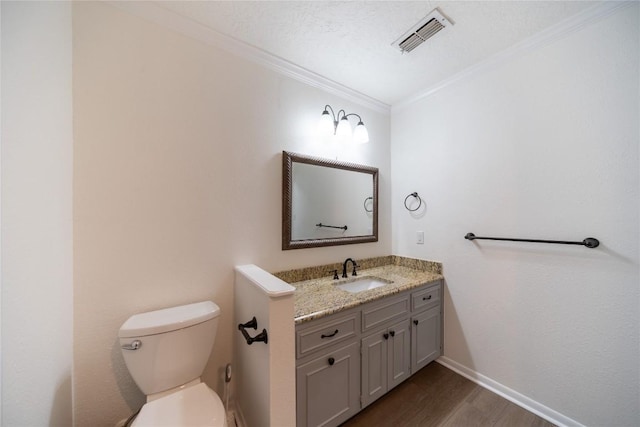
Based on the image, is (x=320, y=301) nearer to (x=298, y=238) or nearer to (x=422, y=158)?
(x=298, y=238)

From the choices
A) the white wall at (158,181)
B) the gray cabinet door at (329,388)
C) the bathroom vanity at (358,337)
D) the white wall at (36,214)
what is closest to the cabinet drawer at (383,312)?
the bathroom vanity at (358,337)

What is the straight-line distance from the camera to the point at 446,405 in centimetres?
157

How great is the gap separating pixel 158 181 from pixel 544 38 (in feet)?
8.35

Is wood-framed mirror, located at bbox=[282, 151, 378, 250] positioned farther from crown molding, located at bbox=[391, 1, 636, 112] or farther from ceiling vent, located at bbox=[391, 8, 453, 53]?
crown molding, located at bbox=[391, 1, 636, 112]

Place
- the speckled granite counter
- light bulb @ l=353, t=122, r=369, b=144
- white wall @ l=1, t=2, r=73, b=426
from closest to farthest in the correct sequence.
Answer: white wall @ l=1, t=2, r=73, b=426
the speckled granite counter
light bulb @ l=353, t=122, r=369, b=144

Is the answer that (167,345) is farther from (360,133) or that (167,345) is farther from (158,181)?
(360,133)

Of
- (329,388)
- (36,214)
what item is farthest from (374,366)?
A: (36,214)

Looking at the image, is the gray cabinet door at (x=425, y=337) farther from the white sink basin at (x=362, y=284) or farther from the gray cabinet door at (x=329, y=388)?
the gray cabinet door at (x=329, y=388)

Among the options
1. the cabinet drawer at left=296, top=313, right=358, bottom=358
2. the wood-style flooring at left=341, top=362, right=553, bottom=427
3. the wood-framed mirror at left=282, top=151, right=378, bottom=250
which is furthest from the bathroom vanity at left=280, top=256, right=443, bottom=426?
the wood-framed mirror at left=282, top=151, right=378, bottom=250

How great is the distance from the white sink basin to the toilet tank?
100 centimetres

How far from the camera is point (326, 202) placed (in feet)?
6.42

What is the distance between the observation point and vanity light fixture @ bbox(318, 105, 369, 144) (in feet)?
6.12

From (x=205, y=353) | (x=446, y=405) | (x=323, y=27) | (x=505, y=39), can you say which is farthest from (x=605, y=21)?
(x=205, y=353)

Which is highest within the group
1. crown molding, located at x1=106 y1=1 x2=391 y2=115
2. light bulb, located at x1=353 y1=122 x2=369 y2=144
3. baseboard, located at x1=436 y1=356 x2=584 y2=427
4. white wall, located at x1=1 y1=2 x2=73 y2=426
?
crown molding, located at x1=106 y1=1 x2=391 y2=115
